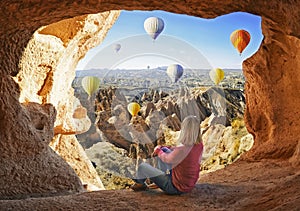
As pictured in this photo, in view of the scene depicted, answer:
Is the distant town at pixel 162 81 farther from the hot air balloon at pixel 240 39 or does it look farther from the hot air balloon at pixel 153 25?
the hot air balloon at pixel 153 25

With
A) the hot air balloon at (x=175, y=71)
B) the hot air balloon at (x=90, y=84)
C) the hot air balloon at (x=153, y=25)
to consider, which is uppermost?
the hot air balloon at (x=153, y=25)

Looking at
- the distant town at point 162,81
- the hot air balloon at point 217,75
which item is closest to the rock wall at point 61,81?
the distant town at point 162,81

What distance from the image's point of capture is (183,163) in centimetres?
277

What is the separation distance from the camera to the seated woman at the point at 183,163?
274 cm

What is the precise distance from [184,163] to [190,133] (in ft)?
0.84

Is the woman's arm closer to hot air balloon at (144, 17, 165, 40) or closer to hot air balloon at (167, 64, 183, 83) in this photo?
hot air balloon at (144, 17, 165, 40)

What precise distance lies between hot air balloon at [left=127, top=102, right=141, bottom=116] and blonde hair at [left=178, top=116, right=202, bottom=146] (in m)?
10.0

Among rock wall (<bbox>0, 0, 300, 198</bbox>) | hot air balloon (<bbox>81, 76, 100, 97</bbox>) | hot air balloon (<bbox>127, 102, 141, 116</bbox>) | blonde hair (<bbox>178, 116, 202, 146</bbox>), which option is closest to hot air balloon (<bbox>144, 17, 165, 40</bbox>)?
hot air balloon (<bbox>81, 76, 100, 97</bbox>)

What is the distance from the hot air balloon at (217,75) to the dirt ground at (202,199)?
9422mm

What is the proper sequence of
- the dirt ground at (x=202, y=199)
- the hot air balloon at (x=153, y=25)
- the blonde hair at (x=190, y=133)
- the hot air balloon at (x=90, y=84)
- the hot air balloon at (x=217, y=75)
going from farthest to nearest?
the hot air balloon at (x=217, y=75) < the hot air balloon at (x=153, y=25) < the hot air balloon at (x=90, y=84) < the blonde hair at (x=190, y=133) < the dirt ground at (x=202, y=199)

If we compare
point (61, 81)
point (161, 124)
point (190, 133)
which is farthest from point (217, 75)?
point (190, 133)

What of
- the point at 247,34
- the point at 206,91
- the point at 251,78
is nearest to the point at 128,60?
the point at 251,78

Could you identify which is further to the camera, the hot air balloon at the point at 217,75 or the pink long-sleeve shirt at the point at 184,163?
the hot air balloon at the point at 217,75

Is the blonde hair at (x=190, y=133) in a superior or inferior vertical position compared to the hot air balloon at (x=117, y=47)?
inferior
